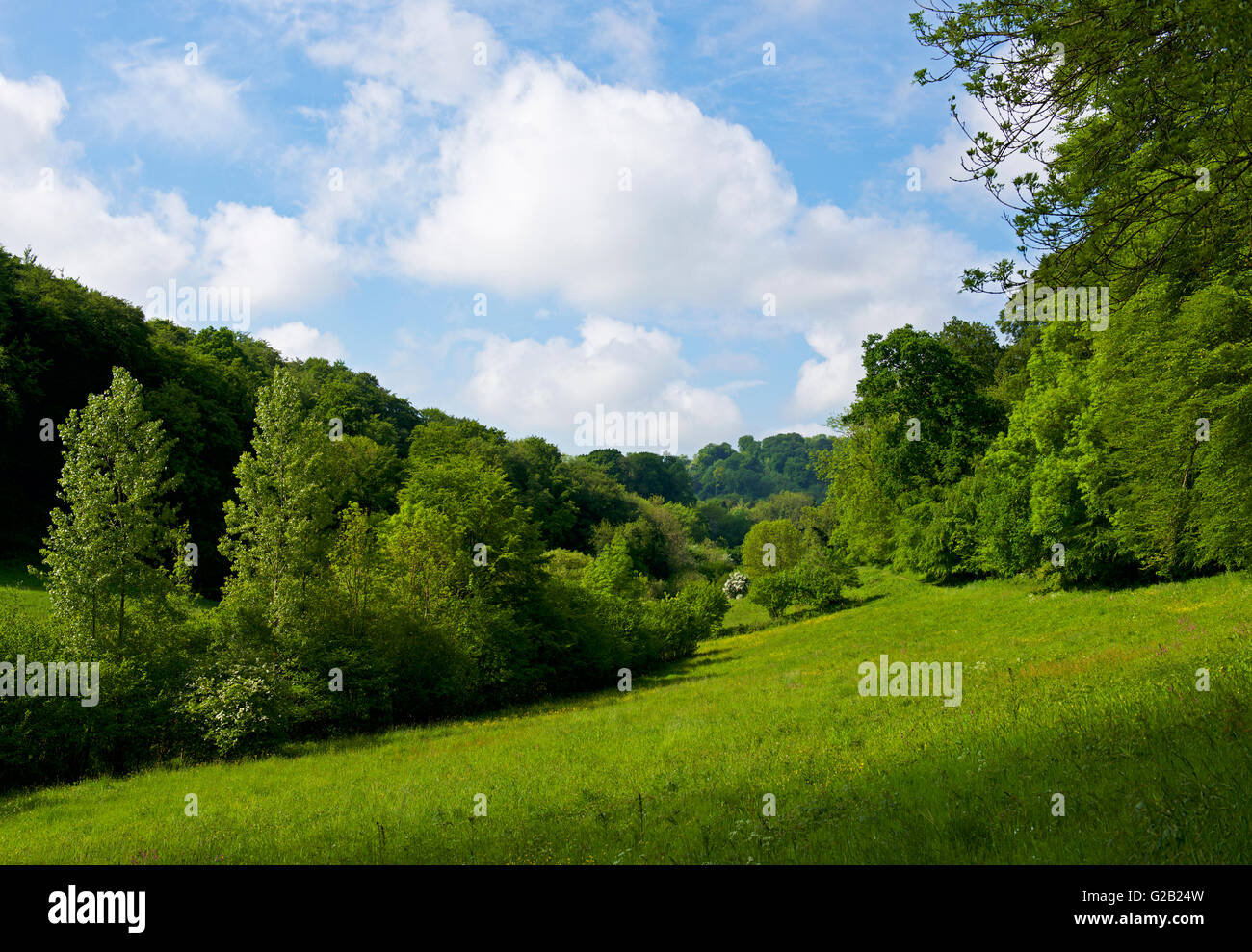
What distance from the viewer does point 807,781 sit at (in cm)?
1030

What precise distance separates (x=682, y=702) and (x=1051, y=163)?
20100mm

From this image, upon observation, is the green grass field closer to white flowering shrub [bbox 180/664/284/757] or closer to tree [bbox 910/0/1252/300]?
white flowering shrub [bbox 180/664/284/757]

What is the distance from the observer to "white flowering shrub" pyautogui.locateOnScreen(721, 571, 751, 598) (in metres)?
74.2

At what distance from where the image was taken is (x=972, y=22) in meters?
7.84

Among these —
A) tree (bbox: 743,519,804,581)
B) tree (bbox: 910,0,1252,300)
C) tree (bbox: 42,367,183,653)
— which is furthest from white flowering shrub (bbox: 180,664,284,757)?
tree (bbox: 743,519,804,581)

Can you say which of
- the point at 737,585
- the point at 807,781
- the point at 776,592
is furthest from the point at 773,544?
the point at 807,781

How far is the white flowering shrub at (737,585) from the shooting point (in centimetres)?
7425

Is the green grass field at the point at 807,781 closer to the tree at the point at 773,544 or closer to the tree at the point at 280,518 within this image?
the tree at the point at 280,518

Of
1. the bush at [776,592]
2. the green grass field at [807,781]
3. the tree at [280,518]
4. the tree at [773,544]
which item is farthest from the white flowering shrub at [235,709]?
the tree at [773,544]

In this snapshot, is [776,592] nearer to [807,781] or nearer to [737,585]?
[737,585]

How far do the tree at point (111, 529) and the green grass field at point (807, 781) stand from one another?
5469mm

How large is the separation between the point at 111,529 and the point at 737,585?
60.8m

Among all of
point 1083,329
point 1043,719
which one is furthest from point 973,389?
point 1043,719
